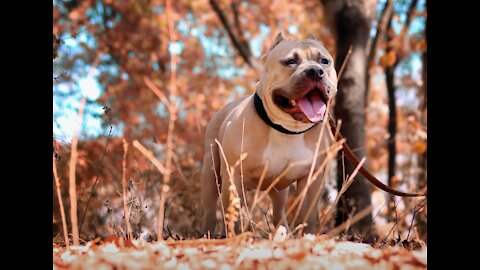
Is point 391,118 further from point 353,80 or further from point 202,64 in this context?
point 202,64

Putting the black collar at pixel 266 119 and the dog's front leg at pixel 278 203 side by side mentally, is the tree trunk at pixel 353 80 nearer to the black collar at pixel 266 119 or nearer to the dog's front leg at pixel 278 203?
the dog's front leg at pixel 278 203

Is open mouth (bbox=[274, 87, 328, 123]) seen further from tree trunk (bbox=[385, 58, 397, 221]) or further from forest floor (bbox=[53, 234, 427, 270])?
tree trunk (bbox=[385, 58, 397, 221])

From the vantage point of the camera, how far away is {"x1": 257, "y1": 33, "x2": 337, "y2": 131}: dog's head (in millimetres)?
3100

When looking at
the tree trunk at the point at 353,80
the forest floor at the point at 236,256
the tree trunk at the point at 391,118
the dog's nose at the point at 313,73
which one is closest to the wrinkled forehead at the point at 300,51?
the dog's nose at the point at 313,73

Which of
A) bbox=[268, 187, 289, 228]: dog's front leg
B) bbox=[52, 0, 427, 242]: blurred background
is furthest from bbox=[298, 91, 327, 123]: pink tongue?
bbox=[52, 0, 427, 242]: blurred background

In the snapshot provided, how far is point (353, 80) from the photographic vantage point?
5484 millimetres

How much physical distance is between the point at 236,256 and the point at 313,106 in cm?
115

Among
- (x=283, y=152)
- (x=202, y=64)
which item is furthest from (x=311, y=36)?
(x=202, y=64)

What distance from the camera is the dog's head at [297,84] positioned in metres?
3.10

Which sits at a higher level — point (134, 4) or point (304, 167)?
point (134, 4)
